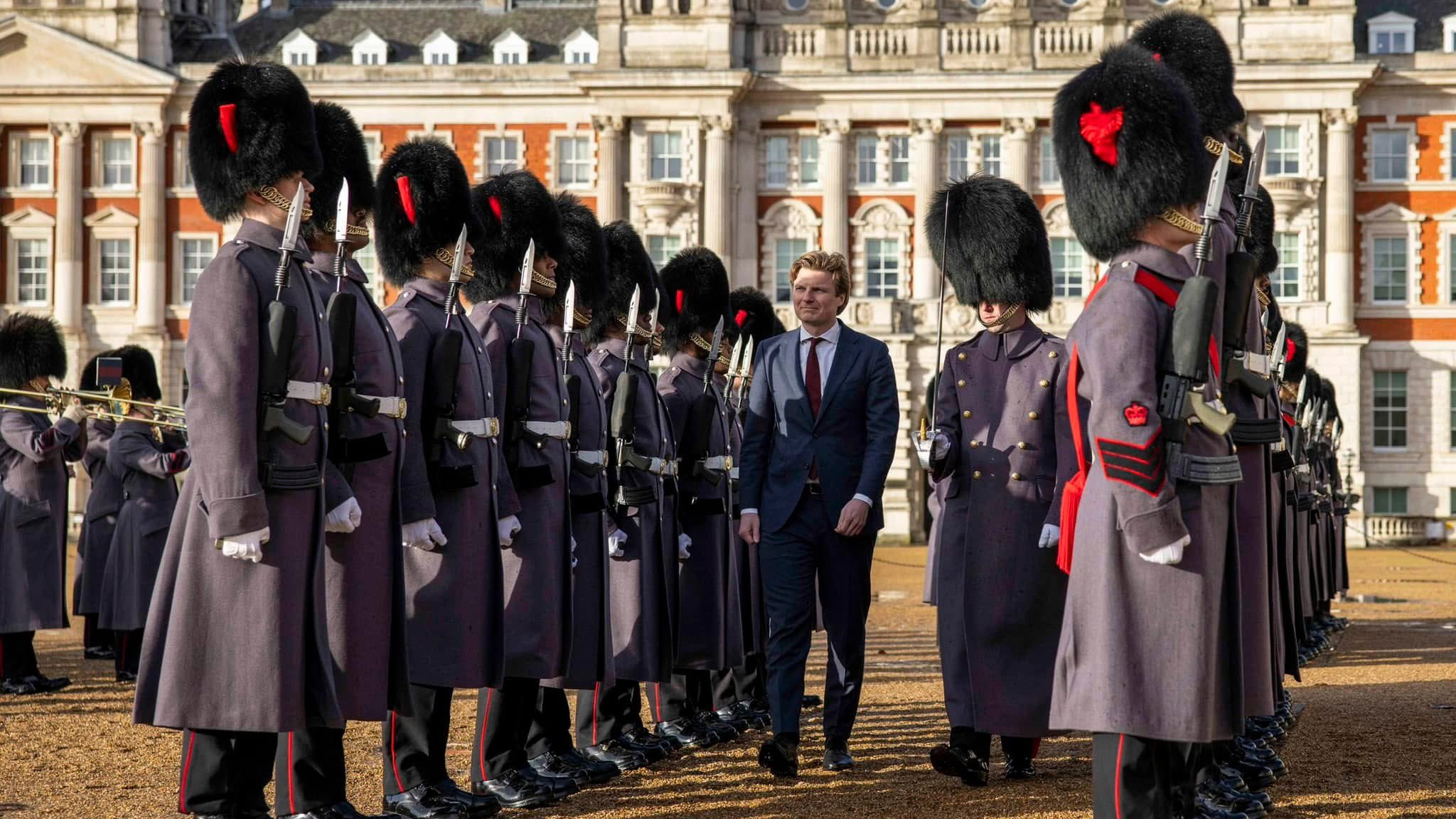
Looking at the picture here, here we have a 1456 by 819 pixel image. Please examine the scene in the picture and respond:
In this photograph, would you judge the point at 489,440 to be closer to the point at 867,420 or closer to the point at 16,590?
the point at 867,420

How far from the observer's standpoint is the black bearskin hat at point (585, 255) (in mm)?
9109

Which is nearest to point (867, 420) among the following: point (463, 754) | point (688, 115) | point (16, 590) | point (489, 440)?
point (489, 440)

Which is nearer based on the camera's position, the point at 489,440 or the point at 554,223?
the point at 489,440

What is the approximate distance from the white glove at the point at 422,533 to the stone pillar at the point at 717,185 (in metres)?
32.9

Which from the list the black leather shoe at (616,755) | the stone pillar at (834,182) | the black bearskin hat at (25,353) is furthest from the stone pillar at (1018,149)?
the black leather shoe at (616,755)

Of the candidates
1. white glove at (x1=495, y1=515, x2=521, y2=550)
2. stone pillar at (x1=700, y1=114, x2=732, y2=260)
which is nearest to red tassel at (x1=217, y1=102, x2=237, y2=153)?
white glove at (x1=495, y1=515, x2=521, y2=550)

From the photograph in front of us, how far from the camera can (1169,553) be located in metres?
5.02

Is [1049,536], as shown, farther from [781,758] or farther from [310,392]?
[310,392]

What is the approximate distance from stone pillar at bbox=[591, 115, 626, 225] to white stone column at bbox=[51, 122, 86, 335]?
11.6 m

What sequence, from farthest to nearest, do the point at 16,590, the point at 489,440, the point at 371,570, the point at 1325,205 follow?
the point at 1325,205
the point at 16,590
the point at 489,440
the point at 371,570

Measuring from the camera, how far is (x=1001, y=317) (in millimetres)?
7832

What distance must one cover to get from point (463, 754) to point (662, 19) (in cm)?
3274

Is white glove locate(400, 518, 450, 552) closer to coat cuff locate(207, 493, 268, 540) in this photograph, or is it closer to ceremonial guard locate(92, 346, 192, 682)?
coat cuff locate(207, 493, 268, 540)

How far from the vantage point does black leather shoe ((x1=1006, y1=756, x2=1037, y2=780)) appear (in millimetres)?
7398
